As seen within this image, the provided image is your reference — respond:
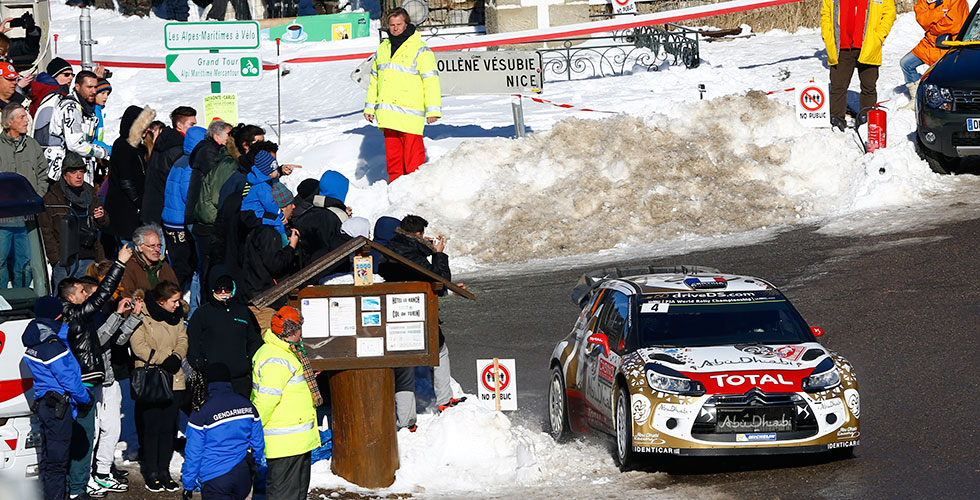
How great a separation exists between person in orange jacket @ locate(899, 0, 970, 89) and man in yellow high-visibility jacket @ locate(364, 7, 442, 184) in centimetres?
824

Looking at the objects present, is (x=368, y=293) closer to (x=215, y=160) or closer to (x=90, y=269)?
(x=90, y=269)

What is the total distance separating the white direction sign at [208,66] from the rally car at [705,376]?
8876 millimetres

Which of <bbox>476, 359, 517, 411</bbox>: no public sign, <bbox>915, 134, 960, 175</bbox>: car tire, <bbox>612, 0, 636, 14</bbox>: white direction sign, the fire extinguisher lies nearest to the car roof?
<bbox>476, 359, 517, 411</bbox>: no public sign

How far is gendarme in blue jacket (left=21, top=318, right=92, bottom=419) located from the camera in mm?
9703

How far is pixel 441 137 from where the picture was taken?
2309cm

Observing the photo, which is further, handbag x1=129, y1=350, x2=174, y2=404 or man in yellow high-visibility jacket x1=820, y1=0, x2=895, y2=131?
man in yellow high-visibility jacket x1=820, y1=0, x2=895, y2=131

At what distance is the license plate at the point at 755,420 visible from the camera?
10391 mm

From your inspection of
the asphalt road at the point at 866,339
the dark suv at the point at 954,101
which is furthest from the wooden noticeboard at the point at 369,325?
the dark suv at the point at 954,101

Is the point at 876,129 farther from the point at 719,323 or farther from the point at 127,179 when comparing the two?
the point at 127,179

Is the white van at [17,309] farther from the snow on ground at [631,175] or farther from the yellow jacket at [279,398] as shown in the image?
the snow on ground at [631,175]

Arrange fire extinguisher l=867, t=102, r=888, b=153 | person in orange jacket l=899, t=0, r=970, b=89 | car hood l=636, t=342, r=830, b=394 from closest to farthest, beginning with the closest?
car hood l=636, t=342, r=830, b=394, fire extinguisher l=867, t=102, r=888, b=153, person in orange jacket l=899, t=0, r=970, b=89

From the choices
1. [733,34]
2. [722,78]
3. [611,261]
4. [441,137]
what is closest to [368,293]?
[611,261]

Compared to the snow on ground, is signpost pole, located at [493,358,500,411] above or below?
below

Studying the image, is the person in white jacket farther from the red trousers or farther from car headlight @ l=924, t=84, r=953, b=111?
car headlight @ l=924, t=84, r=953, b=111
